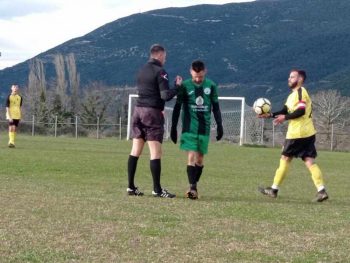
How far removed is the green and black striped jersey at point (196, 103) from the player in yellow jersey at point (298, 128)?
3.39ft

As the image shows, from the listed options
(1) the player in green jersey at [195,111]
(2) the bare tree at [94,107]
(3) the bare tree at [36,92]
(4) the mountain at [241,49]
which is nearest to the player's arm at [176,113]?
(1) the player in green jersey at [195,111]

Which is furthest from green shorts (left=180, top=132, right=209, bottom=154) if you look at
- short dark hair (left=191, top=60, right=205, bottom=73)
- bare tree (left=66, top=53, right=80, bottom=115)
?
bare tree (left=66, top=53, right=80, bottom=115)

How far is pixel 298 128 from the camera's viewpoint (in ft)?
34.5

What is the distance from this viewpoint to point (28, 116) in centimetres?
7288

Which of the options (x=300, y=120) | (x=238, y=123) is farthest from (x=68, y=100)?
(x=300, y=120)

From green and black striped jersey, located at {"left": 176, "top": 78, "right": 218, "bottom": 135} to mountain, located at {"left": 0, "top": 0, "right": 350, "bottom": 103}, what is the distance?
116m

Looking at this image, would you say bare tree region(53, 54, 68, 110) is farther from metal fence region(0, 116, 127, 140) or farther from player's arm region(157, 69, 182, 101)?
player's arm region(157, 69, 182, 101)

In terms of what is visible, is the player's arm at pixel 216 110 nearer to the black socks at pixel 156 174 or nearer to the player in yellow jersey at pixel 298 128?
the player in yellow jersey at pixel 298 128

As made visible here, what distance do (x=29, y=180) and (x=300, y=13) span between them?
182035mm

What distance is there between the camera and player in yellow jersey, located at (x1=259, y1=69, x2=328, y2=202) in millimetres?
10414

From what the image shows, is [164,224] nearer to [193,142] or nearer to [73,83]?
[193,142]

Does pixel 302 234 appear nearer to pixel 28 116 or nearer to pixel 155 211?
pixel 155 211

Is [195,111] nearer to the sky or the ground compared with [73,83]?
nearer to the ground

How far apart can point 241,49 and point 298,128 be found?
541ft
